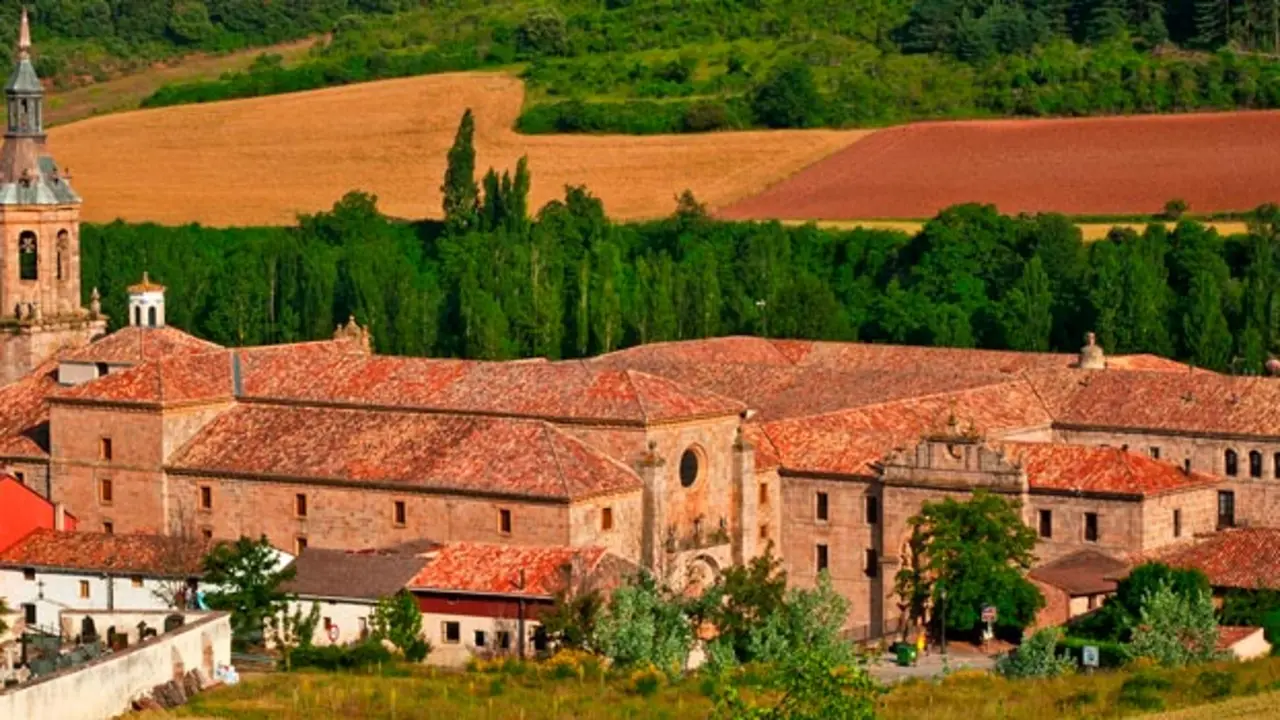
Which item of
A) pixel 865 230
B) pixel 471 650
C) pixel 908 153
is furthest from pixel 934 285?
pixel 471 650

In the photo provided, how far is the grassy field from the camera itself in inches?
2180

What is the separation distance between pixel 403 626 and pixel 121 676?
7.97 m

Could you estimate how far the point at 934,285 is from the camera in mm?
101250

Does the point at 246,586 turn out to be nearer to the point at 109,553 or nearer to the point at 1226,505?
the point at 109,553

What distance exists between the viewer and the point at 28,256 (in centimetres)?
Answer: 8231

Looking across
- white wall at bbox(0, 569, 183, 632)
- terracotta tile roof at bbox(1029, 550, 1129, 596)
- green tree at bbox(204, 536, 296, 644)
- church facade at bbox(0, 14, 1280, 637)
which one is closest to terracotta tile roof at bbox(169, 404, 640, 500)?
church facade at bbox(0, 14, 1280, 637)

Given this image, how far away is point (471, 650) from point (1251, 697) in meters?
15.1

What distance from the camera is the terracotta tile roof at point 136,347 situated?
75.6 metres

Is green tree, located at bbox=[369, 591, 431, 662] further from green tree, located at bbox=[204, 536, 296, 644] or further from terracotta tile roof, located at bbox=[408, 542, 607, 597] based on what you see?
green tree, located at bbox=[204, 536, 296, 644]

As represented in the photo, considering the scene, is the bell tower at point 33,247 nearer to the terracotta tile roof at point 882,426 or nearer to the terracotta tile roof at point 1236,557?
the terracotta tile roof at point 882,426

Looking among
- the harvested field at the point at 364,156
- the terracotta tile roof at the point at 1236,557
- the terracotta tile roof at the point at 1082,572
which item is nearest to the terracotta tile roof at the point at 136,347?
the terracotta tile roof at the point at 1082,572

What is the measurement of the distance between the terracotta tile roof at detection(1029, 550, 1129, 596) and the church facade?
4.9 inches

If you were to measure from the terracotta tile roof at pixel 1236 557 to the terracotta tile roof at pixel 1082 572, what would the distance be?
88 cm

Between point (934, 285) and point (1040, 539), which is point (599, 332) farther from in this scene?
point (1040, 539)
